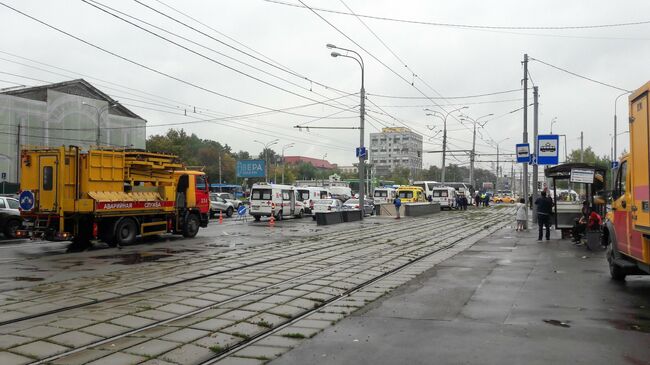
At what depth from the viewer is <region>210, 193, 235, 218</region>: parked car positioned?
124 feet

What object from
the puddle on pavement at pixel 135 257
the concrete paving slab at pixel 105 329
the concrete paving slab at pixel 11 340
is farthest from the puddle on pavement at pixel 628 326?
the puddle on pavement at pixel 135 257

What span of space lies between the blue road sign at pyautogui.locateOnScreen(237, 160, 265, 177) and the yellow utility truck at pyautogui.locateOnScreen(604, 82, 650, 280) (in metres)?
59.5

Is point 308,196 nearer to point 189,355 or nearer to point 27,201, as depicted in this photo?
point 27,201

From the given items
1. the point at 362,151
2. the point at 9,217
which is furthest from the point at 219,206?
the point at 9,217

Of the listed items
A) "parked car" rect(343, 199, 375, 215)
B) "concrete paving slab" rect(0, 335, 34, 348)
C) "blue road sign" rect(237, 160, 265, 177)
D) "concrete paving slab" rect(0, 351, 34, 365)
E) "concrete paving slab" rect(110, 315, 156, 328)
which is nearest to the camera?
"concrete paving slab" rect(0, 351, 34, 365)

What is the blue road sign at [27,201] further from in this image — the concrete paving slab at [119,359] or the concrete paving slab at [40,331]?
the concrete paving slab at [119,359]

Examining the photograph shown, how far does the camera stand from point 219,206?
37906 millimetres

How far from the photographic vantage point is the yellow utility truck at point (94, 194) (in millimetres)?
16078

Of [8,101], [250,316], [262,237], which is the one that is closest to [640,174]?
[250,316]

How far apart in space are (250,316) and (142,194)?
12.3 m

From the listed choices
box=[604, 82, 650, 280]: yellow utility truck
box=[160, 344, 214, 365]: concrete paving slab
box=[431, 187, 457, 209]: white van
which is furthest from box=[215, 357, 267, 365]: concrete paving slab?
box=[431, 187, 457, 209]: white van

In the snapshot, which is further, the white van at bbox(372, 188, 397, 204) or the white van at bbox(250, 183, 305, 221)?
the white van at bbox(372, 188, 397, 204)

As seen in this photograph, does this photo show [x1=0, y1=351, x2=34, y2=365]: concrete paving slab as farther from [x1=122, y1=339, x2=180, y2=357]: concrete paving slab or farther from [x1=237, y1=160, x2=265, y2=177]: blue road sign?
[x1=237, y1=160, x2=265, y2=177]: blue road sign

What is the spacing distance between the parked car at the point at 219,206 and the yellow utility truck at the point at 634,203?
30212mm
